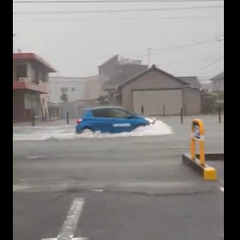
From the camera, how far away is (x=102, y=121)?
68.3 feet

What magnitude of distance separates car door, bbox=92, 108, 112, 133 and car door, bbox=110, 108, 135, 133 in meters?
0.20

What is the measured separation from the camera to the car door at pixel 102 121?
68.2ft

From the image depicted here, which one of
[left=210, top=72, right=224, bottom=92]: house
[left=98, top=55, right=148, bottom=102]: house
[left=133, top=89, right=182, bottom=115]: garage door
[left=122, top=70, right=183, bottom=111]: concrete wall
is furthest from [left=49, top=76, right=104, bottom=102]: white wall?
[left=133, top=89, right=182, bottom=115]: garage door

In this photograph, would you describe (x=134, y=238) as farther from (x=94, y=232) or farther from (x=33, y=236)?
(x=33, y=236)

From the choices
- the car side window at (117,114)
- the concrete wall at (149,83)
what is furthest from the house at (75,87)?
the car side window at (117,114)

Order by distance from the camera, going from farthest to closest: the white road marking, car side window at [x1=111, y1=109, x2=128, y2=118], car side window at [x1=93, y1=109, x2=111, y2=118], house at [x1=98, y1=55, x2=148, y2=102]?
house at [x1=98, y1=55, x2=148, y2=102]
car side window at [x1=111, y1=109, x2=128, y2=118]
car side window at [x1=93, y1=109, x2=111, y2=118]
the white road marking

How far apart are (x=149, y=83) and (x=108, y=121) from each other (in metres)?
30.1

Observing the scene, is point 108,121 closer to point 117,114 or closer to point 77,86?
point 117,114

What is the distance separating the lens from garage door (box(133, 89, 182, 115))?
48781 mm

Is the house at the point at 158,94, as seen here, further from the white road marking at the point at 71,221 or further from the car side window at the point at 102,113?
the white road marking at the point at 71,221

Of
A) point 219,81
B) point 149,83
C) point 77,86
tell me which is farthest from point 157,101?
point 77,86

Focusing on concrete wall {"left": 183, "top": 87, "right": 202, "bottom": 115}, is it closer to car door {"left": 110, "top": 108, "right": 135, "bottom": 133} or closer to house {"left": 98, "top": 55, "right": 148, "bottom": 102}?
house {"left": 98, "top": 55, "right": 148, "bottom": 102}
